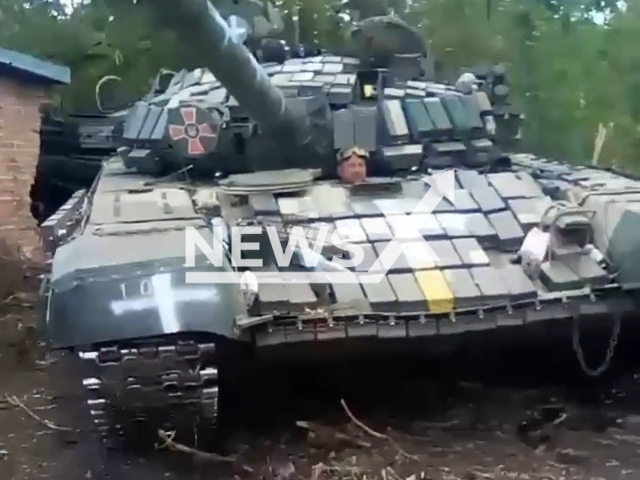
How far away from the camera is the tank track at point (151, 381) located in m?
4.13

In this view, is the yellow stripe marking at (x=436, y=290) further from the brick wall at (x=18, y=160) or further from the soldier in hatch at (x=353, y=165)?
the brick wall at (x=18, y=160)

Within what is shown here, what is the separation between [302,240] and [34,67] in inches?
217

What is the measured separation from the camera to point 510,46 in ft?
35.5

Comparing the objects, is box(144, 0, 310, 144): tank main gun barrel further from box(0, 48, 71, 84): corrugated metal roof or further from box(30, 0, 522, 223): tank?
box(0, 48, 71, 84): corrugated metal roof

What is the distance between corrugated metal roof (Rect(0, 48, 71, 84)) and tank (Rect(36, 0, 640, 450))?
3.13 m

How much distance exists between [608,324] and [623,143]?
5806 mm

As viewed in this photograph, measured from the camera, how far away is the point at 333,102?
6.27 m

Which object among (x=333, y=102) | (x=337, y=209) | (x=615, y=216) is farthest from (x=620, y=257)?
(x=333, y=102)

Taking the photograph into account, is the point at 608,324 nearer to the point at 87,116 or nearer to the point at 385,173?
the point at 385,173

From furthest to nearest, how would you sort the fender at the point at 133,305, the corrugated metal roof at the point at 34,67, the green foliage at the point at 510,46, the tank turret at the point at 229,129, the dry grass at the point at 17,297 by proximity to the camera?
the green foliage at the point at 510,46 → the corrugated metal roof at the point at 34,67 → the dry grass at the point at 17,297 → the tank turret at the point at 229,129 → the fender at the point at 133,305

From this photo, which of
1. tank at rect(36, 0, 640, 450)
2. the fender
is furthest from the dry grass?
the fender

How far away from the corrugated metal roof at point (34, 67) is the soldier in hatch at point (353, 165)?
4677 millimetres

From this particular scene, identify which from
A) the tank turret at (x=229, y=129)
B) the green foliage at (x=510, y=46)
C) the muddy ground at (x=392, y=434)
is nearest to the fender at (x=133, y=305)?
the muddy ground at (x=392, y=434)

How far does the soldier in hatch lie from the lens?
586cm
